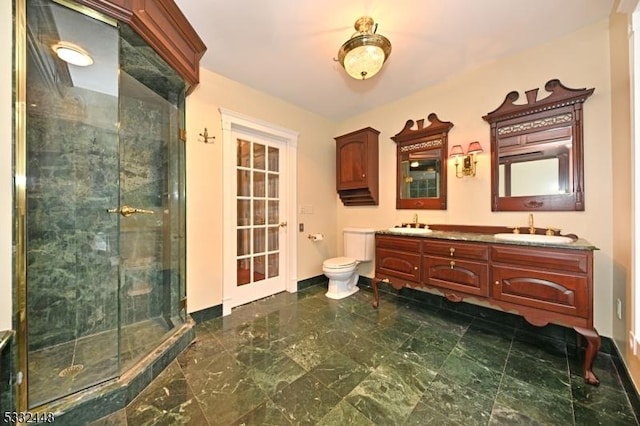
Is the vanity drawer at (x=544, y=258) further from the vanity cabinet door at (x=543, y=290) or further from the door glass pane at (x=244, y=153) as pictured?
the door glass pane at (x=244, y=153)

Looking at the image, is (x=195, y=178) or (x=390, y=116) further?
(x=390, y=116)

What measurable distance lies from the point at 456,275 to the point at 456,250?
21 centimetres

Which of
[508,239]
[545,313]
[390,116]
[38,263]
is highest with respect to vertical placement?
[390,116]

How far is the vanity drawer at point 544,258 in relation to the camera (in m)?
1.47

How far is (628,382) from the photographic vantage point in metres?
1.35

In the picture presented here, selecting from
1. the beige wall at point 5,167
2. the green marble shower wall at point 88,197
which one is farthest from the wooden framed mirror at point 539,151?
the beige wall at point 5,167

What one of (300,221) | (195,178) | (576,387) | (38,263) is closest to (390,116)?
(300,221)

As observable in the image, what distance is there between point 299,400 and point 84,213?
191cm

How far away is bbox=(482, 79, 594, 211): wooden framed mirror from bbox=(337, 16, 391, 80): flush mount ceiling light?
4.25 ft

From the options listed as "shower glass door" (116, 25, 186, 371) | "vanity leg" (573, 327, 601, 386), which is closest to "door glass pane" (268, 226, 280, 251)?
"shower glass door" (116, 25, 186, 371)

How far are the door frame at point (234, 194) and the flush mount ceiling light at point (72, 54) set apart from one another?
1038 mm

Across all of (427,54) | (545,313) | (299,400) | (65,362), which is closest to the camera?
(299,400)

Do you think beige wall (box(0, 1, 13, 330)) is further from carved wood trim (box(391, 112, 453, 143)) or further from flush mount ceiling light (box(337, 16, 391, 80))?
carved wood trim (box(391, 112, 453, 143))

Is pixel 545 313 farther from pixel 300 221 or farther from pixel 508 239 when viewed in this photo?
pixel 300 221
